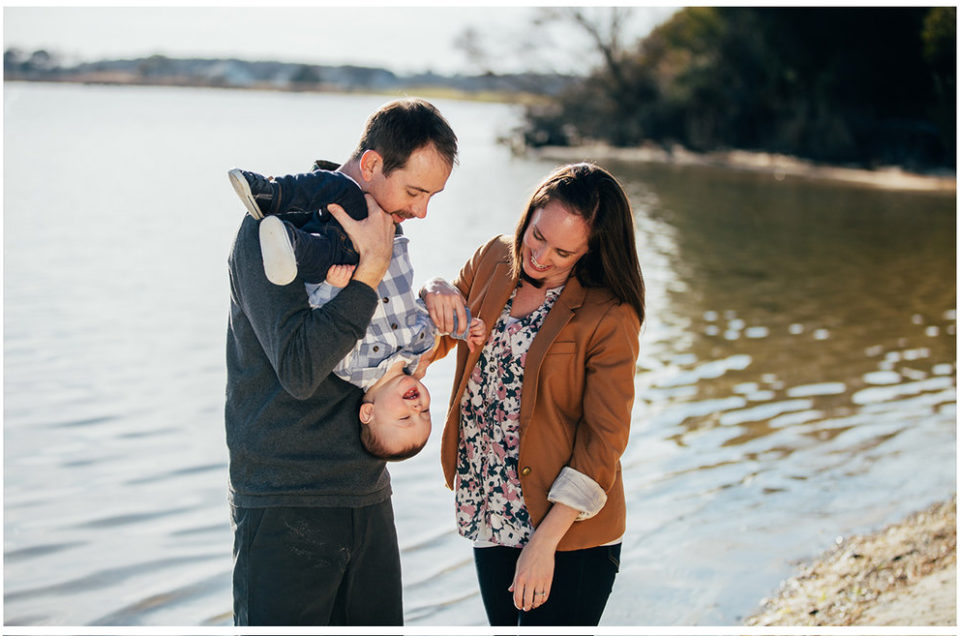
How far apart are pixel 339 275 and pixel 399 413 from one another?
33 cm

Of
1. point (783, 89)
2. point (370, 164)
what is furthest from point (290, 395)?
point (783, 89)

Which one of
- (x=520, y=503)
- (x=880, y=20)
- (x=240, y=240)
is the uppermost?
(x=880, y=20)

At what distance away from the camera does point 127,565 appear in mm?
4230

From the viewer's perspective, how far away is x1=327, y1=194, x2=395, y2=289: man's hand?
1.88 meters

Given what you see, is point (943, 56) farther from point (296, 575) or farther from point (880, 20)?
point (296, 575)

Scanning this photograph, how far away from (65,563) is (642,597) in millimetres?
2602

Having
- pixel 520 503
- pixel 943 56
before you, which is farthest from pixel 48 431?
pixel 943 56

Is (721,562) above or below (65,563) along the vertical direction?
below

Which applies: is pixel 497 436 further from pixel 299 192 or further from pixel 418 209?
pixel 299 192

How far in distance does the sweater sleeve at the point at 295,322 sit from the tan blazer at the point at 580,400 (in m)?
0.52

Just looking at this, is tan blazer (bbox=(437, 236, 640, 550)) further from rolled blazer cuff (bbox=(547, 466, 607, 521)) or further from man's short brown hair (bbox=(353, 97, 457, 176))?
man's short brown hair (bbox=(353, 97, 457, 176))

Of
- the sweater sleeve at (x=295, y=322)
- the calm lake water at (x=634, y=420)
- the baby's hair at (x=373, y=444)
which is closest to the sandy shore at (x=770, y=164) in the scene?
the calm lake water at (x=634, y=420)

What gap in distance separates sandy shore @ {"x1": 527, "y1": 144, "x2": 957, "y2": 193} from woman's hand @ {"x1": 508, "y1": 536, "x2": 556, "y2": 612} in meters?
24.0

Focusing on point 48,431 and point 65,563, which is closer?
point 65,563
